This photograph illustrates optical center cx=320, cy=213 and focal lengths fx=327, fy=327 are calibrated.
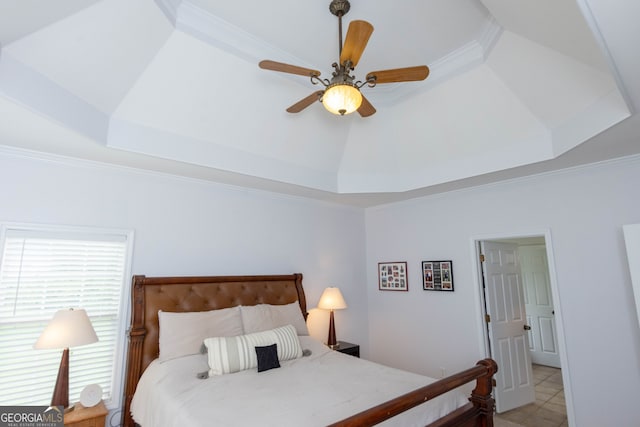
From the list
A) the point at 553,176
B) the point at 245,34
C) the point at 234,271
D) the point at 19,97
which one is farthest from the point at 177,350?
the point at 553,176

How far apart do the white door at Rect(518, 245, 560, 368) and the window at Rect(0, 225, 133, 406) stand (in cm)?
609

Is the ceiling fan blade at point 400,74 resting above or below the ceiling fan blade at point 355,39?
below

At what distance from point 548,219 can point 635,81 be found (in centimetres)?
182

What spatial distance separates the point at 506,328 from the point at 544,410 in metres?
0.99

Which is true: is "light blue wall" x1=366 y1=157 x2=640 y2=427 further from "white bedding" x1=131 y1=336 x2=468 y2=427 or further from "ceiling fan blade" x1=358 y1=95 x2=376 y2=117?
"ceiling fan blade" x1=358 y1=95 x2=376 y2=117

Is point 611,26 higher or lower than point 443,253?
Result: higher

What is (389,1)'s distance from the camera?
2234 mm

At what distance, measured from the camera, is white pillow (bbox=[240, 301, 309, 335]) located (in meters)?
3.21

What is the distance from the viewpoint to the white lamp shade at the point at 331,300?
409cm

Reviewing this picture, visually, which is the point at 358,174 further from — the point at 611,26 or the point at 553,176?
the point at 611,26

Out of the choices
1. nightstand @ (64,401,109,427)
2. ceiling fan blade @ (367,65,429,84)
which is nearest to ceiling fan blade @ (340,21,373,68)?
ceiling fan blade @ (367,65,429,84)

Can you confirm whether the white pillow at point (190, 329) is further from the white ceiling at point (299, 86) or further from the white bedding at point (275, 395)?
the white ceiling at point (299, 86)

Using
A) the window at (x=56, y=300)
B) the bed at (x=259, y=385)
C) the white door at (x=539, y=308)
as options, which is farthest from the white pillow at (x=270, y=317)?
the white door at (x=539, y=308)

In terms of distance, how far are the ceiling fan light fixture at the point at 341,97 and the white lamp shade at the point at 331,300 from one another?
2707 millimetres
